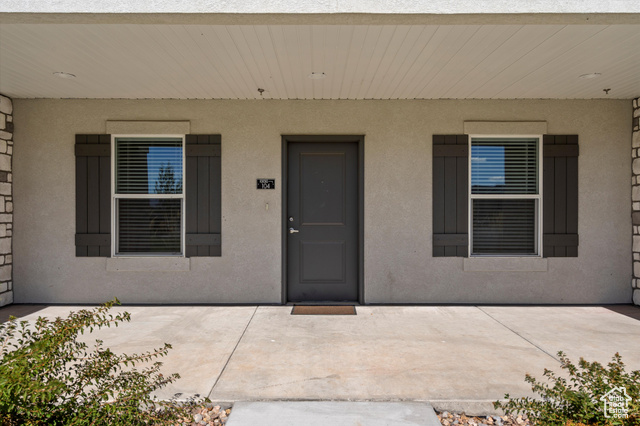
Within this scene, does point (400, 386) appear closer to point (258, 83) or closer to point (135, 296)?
point (258, 83)

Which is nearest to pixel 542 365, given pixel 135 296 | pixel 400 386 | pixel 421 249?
pixel 400 386

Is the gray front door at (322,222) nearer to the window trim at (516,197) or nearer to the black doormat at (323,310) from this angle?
the black doormat at (323,310)

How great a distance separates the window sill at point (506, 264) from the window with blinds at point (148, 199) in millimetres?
3637

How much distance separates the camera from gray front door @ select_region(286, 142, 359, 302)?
5086 millimetres

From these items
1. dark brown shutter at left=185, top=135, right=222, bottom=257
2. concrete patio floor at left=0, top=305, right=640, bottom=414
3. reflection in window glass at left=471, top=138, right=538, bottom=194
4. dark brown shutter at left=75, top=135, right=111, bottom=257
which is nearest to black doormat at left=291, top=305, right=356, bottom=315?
concrete patio floor at left=0, top=305, right=640, bottom=414

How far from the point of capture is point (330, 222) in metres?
5.11

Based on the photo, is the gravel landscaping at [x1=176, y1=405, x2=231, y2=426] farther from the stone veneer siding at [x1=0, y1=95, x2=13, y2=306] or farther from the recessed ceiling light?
the stone veneer siding at [x1=0, y1=95, x2=13, y2=306]

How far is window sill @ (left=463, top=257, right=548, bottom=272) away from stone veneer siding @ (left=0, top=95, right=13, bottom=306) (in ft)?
17.9


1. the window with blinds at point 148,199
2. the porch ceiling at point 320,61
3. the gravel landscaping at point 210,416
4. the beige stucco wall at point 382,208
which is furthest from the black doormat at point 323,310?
the porch ceiling at point 320,61

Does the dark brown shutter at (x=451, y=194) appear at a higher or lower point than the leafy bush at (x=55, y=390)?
higher

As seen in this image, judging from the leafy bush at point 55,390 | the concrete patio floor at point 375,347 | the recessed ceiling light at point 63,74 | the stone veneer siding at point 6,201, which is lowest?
the concrete patio floor at point 375,347

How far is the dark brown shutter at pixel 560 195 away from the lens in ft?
16.3

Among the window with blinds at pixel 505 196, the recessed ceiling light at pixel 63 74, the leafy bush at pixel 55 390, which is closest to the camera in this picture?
the leafy bush at pixel 55 390

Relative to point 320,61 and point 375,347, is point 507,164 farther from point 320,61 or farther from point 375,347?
point 375,347
